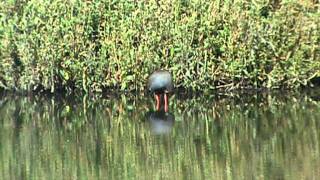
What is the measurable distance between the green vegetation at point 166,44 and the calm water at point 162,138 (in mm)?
402

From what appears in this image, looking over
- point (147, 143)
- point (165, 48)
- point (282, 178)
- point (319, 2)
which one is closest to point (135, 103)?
point (165, 48)

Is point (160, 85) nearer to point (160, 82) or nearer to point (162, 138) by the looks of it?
point (160, 82)

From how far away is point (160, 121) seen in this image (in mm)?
9805

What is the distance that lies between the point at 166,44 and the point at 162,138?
316 centimetres

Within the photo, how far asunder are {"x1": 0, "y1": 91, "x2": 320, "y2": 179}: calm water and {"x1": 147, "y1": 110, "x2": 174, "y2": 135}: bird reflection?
1cm

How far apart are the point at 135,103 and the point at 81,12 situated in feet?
6.01

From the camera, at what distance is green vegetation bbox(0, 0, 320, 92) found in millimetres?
11586

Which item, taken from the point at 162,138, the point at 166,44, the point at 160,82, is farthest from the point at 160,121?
the point at 166,44

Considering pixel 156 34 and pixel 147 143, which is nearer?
pixel 147 143

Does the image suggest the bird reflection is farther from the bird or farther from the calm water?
the bird

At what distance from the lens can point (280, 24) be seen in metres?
11.7

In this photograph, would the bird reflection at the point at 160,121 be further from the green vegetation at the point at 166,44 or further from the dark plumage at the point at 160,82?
the green vegetation at the point at 166,44


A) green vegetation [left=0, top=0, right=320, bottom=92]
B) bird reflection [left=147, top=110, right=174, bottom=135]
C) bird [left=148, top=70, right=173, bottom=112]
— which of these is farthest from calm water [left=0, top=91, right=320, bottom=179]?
green vegetation [left=0, top=0, right=320, bottom=92]

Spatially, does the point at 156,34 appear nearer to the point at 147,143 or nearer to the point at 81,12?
the point at 81,12
